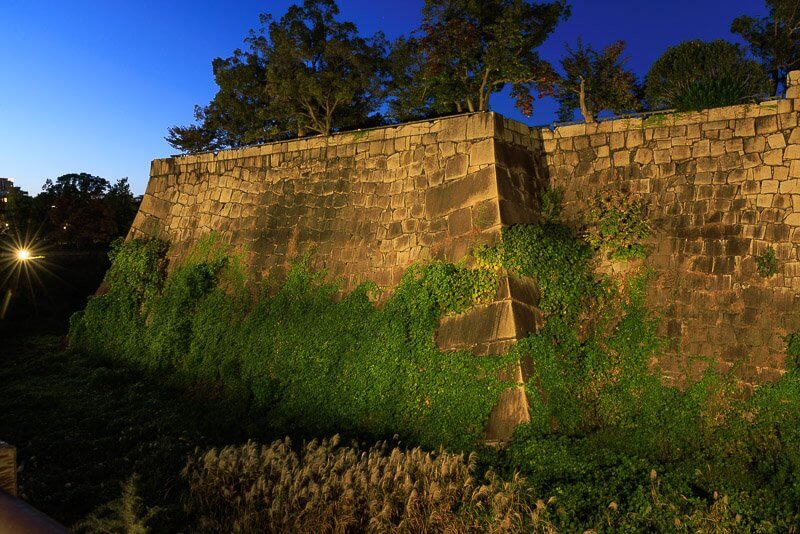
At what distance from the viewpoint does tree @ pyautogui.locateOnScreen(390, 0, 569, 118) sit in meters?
15.1

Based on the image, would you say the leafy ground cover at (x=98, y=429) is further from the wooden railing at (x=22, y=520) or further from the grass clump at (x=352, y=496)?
the wooden railing at (x=22, y=520)

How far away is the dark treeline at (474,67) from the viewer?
14.8m

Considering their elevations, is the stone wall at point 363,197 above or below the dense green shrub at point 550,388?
above

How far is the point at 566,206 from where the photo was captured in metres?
10.8

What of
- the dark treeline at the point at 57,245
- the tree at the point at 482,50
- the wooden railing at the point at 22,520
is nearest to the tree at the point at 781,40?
the tree at the point at 482,50

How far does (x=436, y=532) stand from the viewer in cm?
586

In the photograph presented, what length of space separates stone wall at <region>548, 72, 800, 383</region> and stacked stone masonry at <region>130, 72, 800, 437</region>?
19 mm

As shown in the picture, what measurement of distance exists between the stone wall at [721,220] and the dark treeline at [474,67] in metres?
1.27

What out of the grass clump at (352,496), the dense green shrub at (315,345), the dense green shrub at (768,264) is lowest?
the grass clump at (352,496)

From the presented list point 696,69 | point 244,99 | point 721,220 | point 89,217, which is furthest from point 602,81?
point 89,217

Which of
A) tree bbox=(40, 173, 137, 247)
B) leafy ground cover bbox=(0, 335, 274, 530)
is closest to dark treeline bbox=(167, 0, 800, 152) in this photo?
leafy ground cover bbox=(0, 335, 274, 530)

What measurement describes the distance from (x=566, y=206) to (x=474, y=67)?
7054mm

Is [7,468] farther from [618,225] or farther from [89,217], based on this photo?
[89,217]

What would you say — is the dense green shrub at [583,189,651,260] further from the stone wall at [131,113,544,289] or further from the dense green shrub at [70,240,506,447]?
the dense green shrub at [70,240,506,447]
